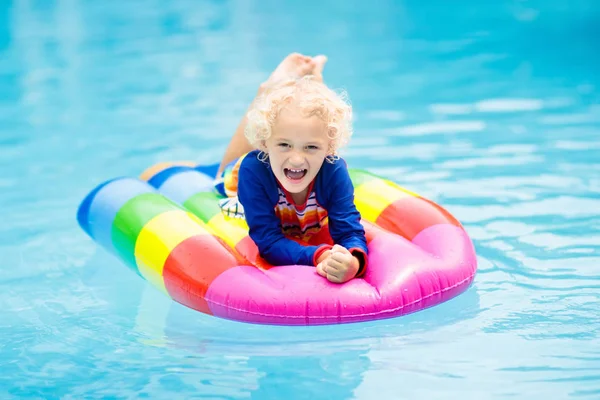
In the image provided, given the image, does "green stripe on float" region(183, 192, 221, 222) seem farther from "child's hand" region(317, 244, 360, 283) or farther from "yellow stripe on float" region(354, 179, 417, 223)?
"child's hand" region(317, 244, 360, 283)

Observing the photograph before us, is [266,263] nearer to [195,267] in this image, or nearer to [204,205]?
[195,267]

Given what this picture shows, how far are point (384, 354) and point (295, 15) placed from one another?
24.6ft

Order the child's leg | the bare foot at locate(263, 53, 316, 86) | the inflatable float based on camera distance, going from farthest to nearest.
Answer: the bare foot at locate(263, 53, 316, 86) → the child's leg → the inflatable float

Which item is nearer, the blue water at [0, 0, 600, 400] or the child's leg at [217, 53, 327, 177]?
the blue water at [0, 0, 600, 400]

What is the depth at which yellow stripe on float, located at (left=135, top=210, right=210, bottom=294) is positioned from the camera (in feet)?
11.0

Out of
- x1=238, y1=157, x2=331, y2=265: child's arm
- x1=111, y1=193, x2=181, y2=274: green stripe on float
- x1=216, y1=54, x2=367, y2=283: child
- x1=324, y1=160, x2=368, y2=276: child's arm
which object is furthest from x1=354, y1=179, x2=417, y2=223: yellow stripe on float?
x1=111, y1=193, x2=181, y2=274: green stripe on float

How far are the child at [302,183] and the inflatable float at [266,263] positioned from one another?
3.1 inches

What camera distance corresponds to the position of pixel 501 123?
559cm

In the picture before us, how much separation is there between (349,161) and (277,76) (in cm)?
98

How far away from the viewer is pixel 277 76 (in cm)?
427

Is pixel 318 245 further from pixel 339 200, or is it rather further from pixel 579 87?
pixel 579 87

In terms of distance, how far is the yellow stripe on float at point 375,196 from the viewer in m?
3.63

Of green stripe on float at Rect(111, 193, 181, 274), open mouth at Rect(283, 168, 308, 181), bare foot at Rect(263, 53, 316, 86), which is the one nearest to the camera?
open mouth at Rect(283, 168, 308, 181)

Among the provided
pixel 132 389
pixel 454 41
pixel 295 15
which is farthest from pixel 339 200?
pixel 295 15
